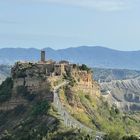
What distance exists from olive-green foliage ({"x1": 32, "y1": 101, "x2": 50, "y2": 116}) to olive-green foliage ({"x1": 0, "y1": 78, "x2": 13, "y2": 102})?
5893 mm

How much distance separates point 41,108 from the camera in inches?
3903

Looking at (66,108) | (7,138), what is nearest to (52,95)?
(66,108)

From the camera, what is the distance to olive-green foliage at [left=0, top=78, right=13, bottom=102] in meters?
106

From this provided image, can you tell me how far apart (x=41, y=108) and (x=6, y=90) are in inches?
438

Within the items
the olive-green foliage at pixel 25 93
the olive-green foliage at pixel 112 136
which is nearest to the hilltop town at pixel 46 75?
the olive-green foliage at pixel 25 93

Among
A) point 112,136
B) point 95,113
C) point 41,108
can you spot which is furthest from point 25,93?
point 112,136

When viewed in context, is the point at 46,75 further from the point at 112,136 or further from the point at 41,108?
the point at 112,136

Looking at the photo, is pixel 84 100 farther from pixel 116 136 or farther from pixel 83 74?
pixel 116 136

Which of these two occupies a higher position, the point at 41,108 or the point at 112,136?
the point at 41,108

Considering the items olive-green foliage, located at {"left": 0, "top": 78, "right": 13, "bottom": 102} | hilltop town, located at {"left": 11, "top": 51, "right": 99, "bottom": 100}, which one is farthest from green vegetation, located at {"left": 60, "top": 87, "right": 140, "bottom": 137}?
olive-green foliage, located at {"left": 0, "top": 78, "right": 13, "bottom": 102}

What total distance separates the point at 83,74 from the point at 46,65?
6310mm

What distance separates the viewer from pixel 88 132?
9331cm

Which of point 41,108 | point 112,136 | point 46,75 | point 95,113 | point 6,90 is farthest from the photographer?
point 6,90

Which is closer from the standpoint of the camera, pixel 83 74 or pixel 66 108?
pixel 66 108
